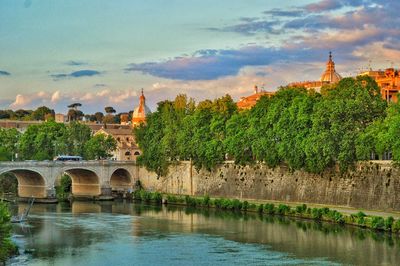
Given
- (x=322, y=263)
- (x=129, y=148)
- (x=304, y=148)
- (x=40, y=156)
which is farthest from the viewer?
(x=129, y=148)

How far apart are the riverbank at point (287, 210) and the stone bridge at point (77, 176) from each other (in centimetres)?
597

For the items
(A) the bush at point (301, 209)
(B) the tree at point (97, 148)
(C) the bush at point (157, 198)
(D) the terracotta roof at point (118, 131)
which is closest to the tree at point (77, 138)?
(B) the tree at point (97, 148)

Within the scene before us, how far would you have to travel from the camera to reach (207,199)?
204ft

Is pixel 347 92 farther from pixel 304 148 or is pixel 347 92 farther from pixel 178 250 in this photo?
pixel 178 250

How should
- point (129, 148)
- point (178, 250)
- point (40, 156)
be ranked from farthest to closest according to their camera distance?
point (129, 148), point (40, 156), point (178, 250)

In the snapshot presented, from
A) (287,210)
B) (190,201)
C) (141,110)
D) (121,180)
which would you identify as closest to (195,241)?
(287,210)

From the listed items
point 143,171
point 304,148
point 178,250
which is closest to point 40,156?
point 143,171

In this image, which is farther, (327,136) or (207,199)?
(207,199)

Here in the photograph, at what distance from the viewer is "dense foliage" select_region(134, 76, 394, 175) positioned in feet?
172

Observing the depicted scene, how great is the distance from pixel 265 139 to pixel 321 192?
23.3 feet

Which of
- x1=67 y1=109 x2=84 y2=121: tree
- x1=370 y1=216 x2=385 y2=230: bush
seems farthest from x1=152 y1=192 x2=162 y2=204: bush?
x1=67 y1=109 x2=84 y2=121: tree

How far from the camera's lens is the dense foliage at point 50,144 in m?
88.3

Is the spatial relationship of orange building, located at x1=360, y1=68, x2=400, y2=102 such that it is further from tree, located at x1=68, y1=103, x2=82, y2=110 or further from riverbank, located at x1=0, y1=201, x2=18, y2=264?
tree, located at x1=68, y1=103, x2=82, y2=110

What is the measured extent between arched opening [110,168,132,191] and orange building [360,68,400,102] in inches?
1061
